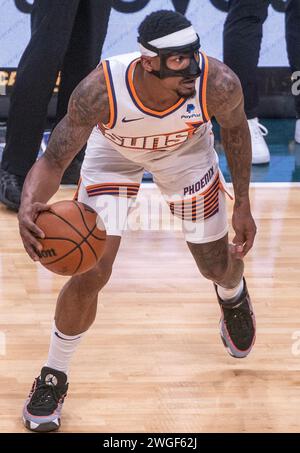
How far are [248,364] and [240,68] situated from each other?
327cm

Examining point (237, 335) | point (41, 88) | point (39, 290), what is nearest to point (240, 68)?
point (41, 88)

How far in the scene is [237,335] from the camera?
4.05 meters

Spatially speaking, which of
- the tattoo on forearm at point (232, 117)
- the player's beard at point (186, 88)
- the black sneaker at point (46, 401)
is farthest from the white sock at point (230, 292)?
the player's beard at point (186, 88)

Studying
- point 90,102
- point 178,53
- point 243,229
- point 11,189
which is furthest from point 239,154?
point 11,189

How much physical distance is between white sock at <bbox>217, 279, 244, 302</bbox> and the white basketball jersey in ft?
2.49

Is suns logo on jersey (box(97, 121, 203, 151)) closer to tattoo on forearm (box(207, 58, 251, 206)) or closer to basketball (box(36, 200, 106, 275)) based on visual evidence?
tattoo on forearm (box(207, 58, 251, 206))

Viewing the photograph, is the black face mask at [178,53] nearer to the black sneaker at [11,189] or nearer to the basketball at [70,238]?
the basketball at [70,238]

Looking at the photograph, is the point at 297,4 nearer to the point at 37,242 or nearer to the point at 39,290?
the point at 39,290

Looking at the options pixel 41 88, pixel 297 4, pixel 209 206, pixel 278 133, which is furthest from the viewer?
pixel 278 133

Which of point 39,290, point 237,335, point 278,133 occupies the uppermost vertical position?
point 237,335

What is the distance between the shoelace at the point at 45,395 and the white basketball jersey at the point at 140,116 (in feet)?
3.19

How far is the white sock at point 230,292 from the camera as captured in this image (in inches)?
162

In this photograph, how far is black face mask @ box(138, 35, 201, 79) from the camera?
334cm

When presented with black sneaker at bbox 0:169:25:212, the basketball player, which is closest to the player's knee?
the basketball player
